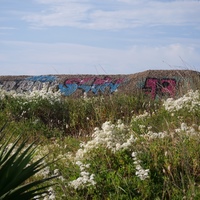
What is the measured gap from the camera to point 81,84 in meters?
28.2

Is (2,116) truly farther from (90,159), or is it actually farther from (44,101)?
(90,159)

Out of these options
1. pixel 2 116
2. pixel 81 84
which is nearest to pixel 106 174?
pixel 2 116

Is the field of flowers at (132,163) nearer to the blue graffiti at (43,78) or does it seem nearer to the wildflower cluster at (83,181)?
the wildflower cluster at (83,181)

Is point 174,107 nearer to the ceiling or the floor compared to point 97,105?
nearer to the floor

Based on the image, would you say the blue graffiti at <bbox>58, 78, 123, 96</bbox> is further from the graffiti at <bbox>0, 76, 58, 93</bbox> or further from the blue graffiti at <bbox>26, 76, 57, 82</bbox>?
the graffiti at <bbox>0, 76, 58, 93</bbox>

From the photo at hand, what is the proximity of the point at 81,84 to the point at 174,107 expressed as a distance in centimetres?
1651

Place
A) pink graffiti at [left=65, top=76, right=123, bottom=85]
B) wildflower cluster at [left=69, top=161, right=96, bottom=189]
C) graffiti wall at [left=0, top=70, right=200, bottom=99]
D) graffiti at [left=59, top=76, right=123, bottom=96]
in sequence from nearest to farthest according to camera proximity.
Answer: wildflower cluster at [left=69, top=161, right=96, bottom=189] < graffiti wall at [left=0, top=70, right=200, bottom=99] < graffiti at [left=59, top=76, right=123, bottom=96] < pink graffiti at [left=65, top=76, right=123, bottom=85]

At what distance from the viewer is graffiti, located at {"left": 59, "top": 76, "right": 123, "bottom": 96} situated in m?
27.1

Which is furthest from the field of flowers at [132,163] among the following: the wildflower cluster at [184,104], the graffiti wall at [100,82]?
the graffiti wall at [100,82]

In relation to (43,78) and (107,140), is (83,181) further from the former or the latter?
(43,78)

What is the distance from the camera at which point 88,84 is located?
27.9 metres

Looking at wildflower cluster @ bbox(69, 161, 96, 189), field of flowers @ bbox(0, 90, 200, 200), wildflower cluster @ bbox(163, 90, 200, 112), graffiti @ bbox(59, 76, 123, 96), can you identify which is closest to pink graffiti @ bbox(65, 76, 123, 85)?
graffiti @ bbox(59, 76, 123, 96)

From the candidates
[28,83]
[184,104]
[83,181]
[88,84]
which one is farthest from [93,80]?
[83,181]

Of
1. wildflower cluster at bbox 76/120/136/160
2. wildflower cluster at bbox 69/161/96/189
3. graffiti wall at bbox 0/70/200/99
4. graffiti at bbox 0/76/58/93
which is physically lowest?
wildflower cluster at bbox 69/161/96/189
